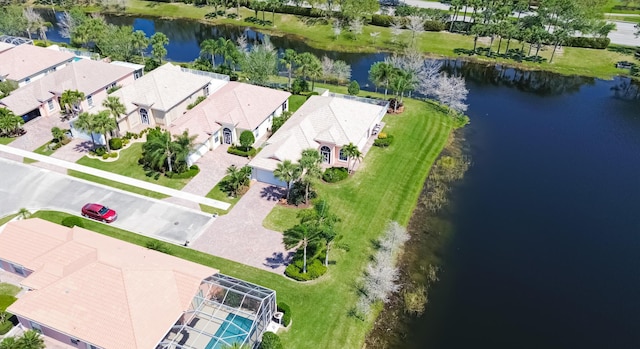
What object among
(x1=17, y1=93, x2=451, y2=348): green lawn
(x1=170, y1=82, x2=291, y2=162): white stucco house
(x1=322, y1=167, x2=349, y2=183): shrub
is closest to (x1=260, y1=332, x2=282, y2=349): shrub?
(x1=17, y1=93, x2=451, y2=348): green lawn

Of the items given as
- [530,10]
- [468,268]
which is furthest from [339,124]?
[530,10]

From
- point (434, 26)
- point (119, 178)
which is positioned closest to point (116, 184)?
point (119, 178)

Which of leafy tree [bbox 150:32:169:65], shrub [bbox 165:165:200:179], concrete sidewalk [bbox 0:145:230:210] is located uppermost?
leafy tree [bbox 150:32:169:65]

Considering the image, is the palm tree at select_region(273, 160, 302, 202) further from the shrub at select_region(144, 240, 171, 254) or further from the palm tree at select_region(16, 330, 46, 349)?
the palm tree at select_region(16, 330, 46, 349)

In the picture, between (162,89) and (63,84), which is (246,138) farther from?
(63,84)

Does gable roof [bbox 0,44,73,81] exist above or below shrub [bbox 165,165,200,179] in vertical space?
above

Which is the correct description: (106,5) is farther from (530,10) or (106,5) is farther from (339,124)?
(530,10)

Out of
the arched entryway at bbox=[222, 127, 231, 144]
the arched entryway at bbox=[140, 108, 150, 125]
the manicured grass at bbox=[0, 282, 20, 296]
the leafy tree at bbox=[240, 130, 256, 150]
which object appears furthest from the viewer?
the arched entryway at bbox=[140, 108, 150, 125]

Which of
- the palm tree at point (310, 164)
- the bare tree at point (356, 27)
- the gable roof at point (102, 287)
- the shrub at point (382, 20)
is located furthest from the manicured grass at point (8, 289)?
the shrub at point (382, 20)
